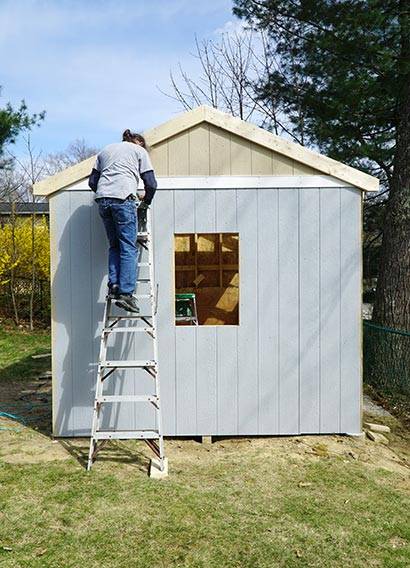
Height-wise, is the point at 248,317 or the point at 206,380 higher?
the point at 248,317

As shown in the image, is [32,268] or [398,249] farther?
[32,268]

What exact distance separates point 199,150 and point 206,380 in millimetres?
2166

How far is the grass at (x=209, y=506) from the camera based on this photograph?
2.84 meters

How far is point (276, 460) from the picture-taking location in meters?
4.21

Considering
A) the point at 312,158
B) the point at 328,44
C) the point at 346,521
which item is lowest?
the point at 346,521

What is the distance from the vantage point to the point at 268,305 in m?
4.61

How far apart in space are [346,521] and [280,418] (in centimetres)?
145

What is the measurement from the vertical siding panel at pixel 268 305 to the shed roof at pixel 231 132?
419 mm

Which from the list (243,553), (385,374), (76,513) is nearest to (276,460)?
(243,553)

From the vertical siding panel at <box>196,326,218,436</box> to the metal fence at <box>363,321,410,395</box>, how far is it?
2820 mm

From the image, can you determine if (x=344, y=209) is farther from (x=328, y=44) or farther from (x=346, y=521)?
(x=328, y=44)

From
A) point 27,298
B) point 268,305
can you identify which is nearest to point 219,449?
point 268,305

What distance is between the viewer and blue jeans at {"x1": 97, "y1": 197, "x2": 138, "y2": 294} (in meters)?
3.95

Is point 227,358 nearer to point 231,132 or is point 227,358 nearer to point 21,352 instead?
point 231,132
